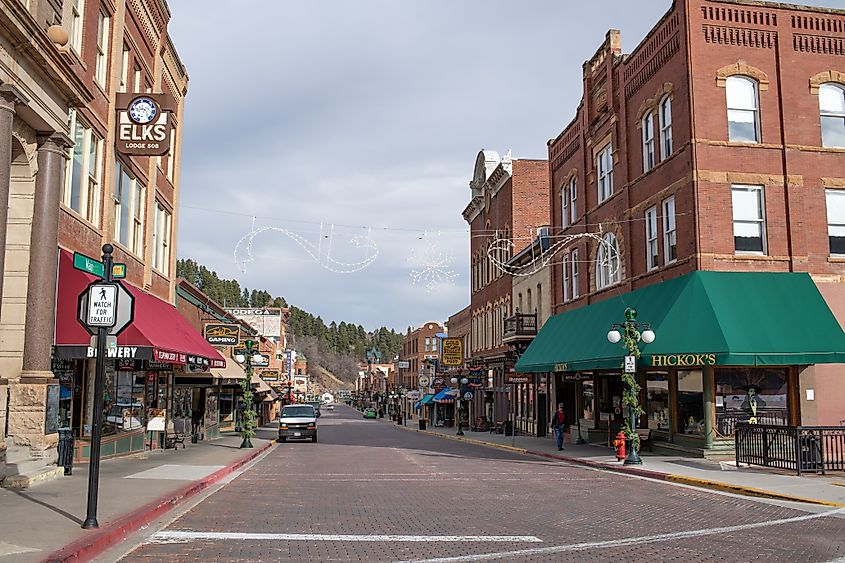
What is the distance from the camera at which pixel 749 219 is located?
24.2 metres

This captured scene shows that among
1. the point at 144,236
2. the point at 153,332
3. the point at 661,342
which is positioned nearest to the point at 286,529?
the point at 153,332

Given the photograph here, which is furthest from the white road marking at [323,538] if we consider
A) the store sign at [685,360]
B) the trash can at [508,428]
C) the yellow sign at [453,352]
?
the yellow sign at [453,352]

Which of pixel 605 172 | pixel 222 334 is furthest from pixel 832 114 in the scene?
pixel 222 334

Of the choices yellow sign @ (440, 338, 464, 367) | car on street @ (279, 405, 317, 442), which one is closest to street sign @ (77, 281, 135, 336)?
car on street @ (279, 405, 317, 442)

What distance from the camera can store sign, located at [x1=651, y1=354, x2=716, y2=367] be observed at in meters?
21.3

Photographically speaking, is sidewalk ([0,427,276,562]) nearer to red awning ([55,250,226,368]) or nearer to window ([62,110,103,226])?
red awning ([55,250,226,368])

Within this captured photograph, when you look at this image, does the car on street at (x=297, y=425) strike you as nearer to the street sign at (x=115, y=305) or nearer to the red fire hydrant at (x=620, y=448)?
the red fire hydrant at (x=620, y=448)

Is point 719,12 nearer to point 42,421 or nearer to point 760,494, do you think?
point 760,494

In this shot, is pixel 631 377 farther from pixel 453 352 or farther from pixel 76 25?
pixel 453 352

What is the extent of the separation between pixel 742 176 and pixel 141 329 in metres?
17.6

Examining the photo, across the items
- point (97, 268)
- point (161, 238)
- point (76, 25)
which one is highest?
point (76, 25)

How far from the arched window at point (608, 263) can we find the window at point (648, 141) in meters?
3.37

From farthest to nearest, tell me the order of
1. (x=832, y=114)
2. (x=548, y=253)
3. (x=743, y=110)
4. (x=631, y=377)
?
(x=548, y=253) < (x=832, y=114) < (x=743, y=110) < (x=631, y=377)

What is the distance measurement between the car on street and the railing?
11.1 m
